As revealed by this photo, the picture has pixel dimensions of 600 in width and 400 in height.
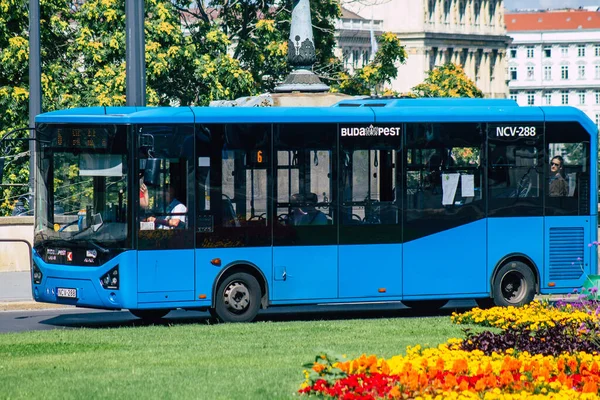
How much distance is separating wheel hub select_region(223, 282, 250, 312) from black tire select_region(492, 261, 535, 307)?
3.59 metres

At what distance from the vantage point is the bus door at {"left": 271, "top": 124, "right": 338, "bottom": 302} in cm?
2025

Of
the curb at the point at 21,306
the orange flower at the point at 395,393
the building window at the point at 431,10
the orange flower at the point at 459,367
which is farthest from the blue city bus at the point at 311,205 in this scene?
the building window at the point at 431,10

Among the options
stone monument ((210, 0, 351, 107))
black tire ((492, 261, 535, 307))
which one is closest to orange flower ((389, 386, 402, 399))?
black tire ((492, 261, 535, 307))

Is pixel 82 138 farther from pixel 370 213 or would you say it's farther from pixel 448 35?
pixel 448 35

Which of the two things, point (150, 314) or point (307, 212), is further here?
point (150, 314)

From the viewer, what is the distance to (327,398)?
11.5m

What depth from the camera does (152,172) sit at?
1956 cm

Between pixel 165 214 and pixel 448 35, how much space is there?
13803 cm

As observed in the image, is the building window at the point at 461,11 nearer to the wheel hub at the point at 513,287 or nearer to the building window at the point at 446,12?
the building window at the point at 446,12

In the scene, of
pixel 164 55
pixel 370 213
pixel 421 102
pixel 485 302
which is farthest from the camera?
pixel 164 55

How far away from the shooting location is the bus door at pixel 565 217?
865 inches

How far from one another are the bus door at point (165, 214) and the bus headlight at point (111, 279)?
0.90ft

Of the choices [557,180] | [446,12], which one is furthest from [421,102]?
[446,12]

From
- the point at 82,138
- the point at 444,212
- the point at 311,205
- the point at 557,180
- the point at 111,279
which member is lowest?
the point at 111,279
